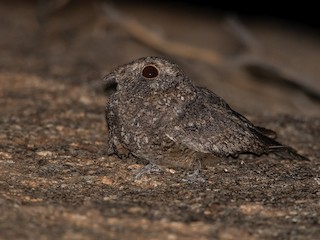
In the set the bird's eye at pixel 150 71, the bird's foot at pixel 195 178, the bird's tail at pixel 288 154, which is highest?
the bird's eye at pixel 150 71

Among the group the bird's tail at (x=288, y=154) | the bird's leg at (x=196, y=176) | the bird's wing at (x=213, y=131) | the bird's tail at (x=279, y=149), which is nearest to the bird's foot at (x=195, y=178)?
the bird's leg at (x=196, y=176)

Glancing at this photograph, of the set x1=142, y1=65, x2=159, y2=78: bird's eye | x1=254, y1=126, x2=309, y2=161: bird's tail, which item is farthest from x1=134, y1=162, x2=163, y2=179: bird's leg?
x1=254, y1=126, x2=309, y2=161: bird's tail

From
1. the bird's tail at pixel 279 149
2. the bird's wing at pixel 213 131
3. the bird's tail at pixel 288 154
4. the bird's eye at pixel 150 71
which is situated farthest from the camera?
the bird's tail at pixel 288 154

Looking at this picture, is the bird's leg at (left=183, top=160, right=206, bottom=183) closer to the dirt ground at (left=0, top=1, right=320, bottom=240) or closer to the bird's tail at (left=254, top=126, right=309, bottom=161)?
the dirt ground at (left=0, top=1, right=320, bottom=240)

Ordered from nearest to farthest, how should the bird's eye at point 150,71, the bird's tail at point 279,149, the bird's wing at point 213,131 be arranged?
the bird's wing at point 213,131
the bird's eye at point 150,71
the bird's tail at point 279,149

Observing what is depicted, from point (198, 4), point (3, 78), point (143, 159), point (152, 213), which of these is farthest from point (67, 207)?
point (198, 4)

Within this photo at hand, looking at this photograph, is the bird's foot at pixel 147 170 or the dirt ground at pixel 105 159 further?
the bird's foot at pixel 147 170

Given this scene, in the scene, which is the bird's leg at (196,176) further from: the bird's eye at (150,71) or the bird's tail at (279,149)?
the bird's eye at (150,71)

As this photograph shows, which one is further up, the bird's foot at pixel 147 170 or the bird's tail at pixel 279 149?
the bird's tail at pixel 279 149
